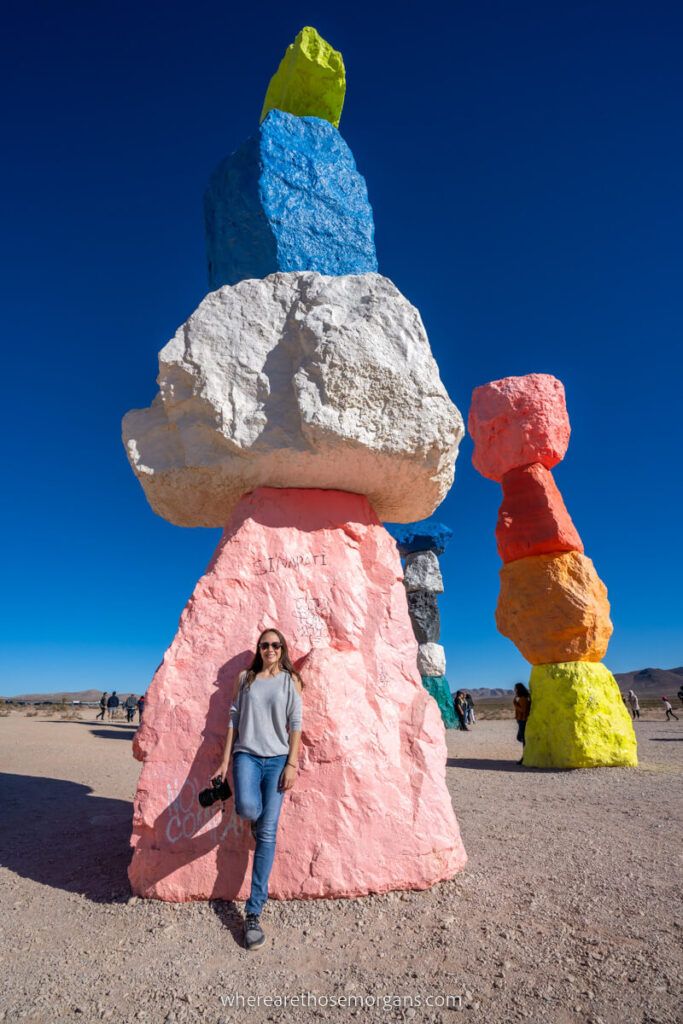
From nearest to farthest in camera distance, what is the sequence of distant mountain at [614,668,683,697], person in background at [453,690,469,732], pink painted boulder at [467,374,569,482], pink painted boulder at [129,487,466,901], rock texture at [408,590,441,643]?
pink painted boulder at [129,487,466,901] → pink painted boulder at [467,374,569,482] → rock texture at [408,590,441,643] → person in background at [453,690,469,732] → distant mountain at [614,668,683,697]

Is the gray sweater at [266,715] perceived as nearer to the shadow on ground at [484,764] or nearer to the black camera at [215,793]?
the black camera at [215,793]

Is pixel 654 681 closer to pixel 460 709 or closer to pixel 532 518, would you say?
pixel 460 709

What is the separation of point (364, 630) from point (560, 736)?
5.46m

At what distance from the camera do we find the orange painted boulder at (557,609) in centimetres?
802

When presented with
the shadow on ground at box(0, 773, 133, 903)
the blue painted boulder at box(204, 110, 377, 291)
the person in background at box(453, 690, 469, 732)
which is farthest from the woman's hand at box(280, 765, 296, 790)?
the person in background at box(453, 690, 469, 732)

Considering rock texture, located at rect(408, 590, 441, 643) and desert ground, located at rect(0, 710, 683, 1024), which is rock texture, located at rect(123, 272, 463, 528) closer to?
desert ground, located at rect(0, 710, 683, 1024)

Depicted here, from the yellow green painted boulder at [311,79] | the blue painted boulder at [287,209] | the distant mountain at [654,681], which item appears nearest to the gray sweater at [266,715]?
the blue painted boulder at [287,209]

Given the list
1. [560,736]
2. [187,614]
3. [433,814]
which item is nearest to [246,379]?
[187,614]

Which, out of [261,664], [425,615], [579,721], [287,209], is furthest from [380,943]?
[425,615]

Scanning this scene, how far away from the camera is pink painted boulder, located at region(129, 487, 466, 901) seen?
117 inches

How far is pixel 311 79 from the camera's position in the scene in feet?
16.8

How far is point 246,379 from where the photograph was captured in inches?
144

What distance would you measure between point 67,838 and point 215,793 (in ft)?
7.95

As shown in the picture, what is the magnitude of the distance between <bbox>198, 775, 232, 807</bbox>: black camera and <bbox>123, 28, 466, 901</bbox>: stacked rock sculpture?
1.35ft
